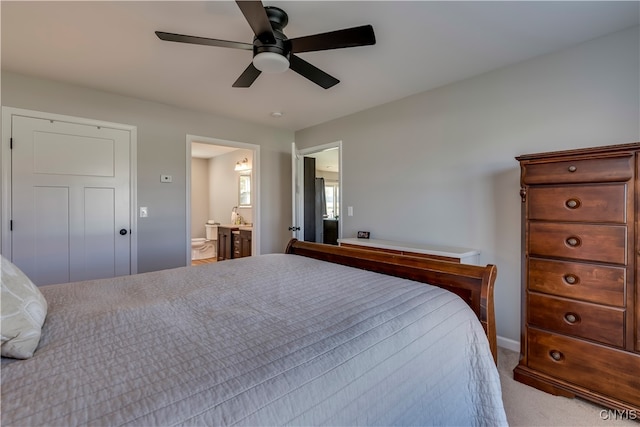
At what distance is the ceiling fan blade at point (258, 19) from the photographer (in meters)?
1.41

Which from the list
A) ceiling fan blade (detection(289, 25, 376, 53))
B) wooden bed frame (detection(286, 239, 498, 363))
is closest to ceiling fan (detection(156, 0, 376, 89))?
ceiling fan blade (detection(289, 25, 376, 53))

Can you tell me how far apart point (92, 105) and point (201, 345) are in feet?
11.1

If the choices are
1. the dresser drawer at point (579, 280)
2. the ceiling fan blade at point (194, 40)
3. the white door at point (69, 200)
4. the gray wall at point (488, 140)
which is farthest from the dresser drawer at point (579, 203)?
the white door at point (69, 200)

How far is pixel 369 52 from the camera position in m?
2.33

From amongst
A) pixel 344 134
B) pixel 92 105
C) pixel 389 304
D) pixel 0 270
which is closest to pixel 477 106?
pixel 344 134

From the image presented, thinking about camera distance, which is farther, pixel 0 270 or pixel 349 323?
pixel 349 323

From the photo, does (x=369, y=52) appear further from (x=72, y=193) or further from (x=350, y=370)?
(x=72, y=193)

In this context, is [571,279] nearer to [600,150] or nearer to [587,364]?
[587,364]

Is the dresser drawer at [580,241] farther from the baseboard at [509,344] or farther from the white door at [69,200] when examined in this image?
the white door at [69,200]

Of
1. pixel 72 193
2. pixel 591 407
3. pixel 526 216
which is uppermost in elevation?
pixel 72 193

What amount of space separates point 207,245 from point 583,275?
6496 mm

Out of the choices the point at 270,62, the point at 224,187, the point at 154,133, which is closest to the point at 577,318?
the point at 270,62

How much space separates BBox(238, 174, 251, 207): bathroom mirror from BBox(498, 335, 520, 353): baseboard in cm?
474

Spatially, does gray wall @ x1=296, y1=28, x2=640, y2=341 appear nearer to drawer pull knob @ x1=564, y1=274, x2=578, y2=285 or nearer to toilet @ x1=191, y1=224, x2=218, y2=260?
drawer pull knob @ x1=564, y1=274, x2=578, y2=285
